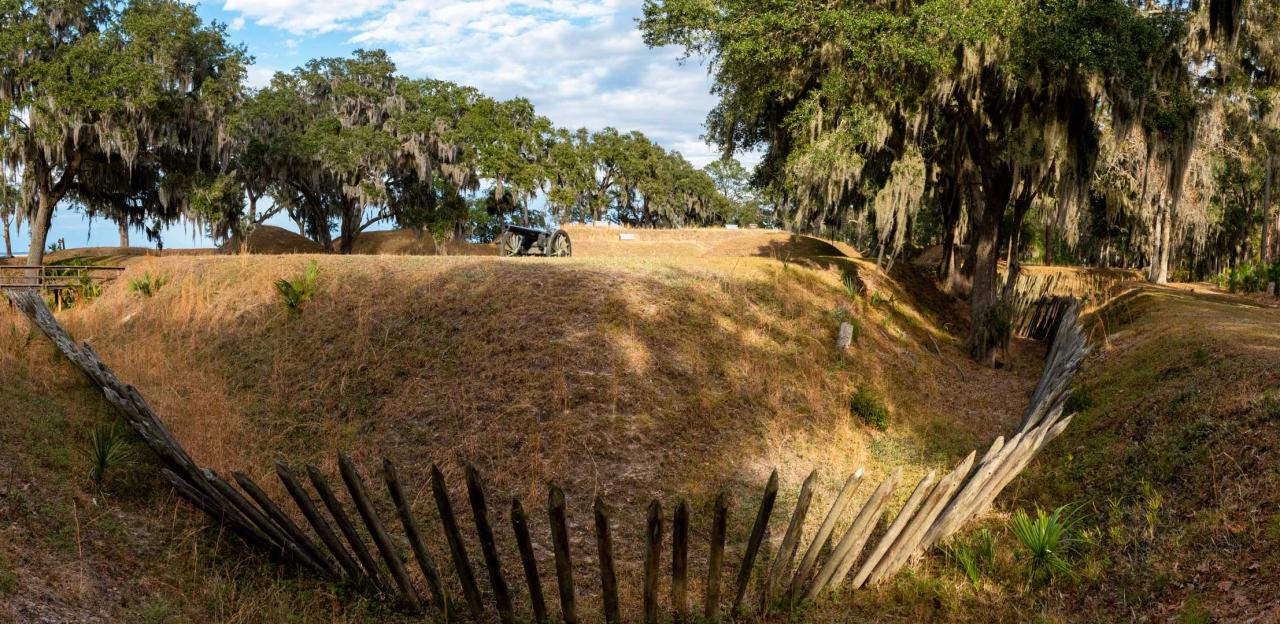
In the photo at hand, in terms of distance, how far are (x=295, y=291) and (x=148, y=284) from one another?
462cm

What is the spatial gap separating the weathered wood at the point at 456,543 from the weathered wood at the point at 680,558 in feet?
5.13

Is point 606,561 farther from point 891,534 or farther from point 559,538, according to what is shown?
point 891,534

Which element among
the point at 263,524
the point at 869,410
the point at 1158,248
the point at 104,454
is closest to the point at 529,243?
the point at 869,410

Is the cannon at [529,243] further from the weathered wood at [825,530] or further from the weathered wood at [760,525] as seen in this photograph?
the weathered wood at [760,525]

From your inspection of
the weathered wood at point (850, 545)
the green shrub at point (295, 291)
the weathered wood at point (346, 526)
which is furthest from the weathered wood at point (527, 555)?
the green shrub at point (295, 291)

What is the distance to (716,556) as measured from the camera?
593 centimetres

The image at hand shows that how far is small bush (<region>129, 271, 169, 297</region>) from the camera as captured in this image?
16.6 metres

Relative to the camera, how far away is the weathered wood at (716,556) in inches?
219

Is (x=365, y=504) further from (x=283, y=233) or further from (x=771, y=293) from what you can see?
(x=283, y=233)

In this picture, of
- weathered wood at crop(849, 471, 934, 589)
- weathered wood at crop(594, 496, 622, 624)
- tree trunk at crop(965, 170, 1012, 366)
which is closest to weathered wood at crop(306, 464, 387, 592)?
weathered wood at crop(594, 496, 622, 624)

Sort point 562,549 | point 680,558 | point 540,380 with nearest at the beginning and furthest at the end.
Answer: point 562,549, point 680,558, point 540,380

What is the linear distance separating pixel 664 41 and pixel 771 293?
633 centimetres

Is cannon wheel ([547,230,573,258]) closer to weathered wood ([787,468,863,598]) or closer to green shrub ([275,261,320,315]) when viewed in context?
green shrub ([275,261,320,315])

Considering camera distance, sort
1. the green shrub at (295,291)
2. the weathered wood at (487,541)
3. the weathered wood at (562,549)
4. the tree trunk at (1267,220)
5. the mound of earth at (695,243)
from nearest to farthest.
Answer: the weathered wood at (562,549), the weathered wood at (487,541), the green shrub at (295,291), the tree trunk at (1267,220), the mound of earth at (695,243)
